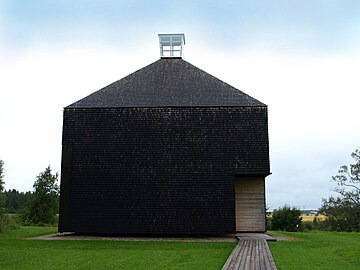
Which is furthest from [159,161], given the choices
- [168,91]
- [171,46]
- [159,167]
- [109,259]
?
[109,259]

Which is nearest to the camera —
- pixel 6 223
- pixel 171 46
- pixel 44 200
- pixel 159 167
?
pixel 159 167

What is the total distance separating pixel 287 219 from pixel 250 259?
60.8 ft

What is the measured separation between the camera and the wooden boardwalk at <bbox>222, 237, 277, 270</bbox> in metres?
11.0

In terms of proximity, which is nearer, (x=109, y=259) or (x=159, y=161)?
(x=109, y=259)

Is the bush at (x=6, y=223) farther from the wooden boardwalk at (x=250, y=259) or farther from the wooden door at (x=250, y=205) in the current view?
the wooden boardwalk at (x=250, y=259)

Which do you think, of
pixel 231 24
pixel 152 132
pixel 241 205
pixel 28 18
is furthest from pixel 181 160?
pixel 28 18

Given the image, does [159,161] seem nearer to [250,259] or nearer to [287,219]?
[250,259]

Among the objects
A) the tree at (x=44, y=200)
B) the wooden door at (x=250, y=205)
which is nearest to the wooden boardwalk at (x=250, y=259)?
the wooden door at (x=250, y=205)

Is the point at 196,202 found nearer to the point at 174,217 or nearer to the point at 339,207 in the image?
the point at 174,217

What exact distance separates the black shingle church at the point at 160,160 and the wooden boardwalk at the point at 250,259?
4921 mm

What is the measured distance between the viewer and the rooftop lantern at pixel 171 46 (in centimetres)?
2616

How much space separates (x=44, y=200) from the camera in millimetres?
34938

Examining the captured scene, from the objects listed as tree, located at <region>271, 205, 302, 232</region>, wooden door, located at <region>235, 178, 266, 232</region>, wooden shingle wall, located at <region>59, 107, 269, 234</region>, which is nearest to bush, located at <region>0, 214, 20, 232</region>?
wooden shingle wall, located at <region>59, 107, 269, 234</region>

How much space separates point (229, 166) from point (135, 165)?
14.1ft
